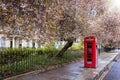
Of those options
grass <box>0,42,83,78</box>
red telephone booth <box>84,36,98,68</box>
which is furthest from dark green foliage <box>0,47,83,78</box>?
red telephone booth <box>84,36,98,68</box>

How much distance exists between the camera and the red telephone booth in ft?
56.8

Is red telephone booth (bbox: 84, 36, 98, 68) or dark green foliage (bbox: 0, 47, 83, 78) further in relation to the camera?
red telephone booth (bbox: 84, 36, 98, 68)

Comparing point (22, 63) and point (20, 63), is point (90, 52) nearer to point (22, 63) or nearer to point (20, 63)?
point (22, 63)

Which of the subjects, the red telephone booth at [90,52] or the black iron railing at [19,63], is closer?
the black iron railing at [19,63]

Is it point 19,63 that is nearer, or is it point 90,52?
point 19,63

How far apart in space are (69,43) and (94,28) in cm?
348

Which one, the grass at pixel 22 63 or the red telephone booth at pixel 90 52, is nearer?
the grass at pixel 22 63

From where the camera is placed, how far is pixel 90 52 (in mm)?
17734

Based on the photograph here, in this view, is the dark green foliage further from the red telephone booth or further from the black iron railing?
the red telephone booth

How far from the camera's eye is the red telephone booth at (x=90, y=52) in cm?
1731

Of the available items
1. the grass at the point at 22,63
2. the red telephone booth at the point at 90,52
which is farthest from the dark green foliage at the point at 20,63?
the red telephone booth at the point at 90,52

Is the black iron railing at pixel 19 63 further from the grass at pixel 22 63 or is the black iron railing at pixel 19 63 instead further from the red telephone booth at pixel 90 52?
the red telephone booth at pixel 90 52

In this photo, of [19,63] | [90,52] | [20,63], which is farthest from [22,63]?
[90,52]

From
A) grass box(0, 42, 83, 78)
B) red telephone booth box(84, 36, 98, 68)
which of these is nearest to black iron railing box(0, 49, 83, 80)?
grass box(0, 42, 83, 78)
